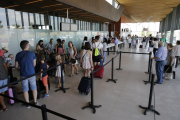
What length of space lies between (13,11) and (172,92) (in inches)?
311

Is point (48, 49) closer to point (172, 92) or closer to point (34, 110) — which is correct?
point (34, 110)

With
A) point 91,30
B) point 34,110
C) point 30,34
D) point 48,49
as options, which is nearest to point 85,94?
point 34,110

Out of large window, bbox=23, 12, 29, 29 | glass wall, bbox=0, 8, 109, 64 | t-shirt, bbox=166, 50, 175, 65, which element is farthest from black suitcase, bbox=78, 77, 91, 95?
large window, bbox=23, 12, 29, 29

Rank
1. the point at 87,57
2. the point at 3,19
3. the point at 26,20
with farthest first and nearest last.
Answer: the point at 26,20
the point at 3,19
the point at 87,57

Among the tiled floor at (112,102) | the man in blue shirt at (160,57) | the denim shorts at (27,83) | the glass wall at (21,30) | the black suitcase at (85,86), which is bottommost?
the tiled floor at (112,102)

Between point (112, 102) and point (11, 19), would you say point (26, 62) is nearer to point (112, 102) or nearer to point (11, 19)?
point (112, 102)

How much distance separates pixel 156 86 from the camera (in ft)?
16.5

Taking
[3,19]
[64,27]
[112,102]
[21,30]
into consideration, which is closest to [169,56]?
[112,102]

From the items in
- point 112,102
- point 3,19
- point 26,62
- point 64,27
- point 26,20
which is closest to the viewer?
point 26,62

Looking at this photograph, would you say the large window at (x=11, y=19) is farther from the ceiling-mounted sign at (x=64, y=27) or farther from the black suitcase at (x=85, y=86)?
the black suitcase at (x=85, y=86)

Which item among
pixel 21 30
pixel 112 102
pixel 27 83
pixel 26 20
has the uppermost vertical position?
pixel 26 20

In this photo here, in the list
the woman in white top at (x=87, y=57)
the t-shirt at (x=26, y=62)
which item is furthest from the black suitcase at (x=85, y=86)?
the t-shirt at (x=26, y=62)

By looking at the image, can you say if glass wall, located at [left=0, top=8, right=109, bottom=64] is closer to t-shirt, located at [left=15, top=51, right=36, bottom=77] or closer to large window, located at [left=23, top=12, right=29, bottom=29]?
large window, located at [left=23, top=12, right=29, bottom=29]

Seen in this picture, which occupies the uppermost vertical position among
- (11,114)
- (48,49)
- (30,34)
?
(30,34)
